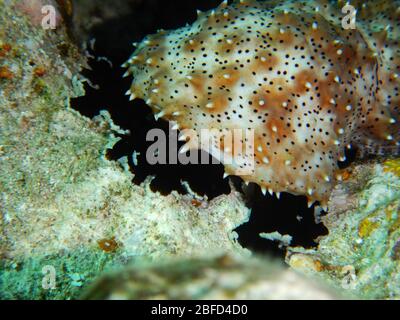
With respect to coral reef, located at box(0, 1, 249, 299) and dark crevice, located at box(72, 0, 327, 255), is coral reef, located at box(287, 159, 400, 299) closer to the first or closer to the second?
dark crevice, located at box(72, 0, 327, 255)

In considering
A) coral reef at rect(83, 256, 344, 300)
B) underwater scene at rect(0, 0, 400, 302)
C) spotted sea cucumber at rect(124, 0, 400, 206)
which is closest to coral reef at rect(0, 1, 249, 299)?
underwater scene at rect(0, 0, 400, 302)

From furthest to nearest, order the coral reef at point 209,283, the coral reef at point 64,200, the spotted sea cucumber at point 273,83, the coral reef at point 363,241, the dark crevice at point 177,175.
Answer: the dark crevice at point 177,175, the spotted sea cucumber at point 273,83, the coral reef at point 363,241, the coral reef at point 64,200, the coral reef at point 209,283

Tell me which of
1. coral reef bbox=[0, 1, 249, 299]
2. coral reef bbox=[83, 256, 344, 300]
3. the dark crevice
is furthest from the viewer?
the dark crevice

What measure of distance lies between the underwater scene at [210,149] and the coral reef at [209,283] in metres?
1.29

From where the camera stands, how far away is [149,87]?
3135mm

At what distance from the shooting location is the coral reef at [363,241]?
8.93ft

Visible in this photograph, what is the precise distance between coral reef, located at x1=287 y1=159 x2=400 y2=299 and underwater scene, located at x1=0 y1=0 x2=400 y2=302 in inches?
0.5

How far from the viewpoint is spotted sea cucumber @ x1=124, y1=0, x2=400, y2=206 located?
2.89m

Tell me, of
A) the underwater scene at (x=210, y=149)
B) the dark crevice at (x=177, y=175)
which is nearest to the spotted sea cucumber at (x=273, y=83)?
the underwater scene at (x=210, y=149)

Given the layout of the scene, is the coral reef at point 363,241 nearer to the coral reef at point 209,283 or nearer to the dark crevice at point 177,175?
the dark crevice at point 177,175

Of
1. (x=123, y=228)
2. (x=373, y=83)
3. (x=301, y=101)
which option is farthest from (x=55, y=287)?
(x=373, y=83)

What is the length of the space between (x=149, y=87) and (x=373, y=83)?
2239 millimetres

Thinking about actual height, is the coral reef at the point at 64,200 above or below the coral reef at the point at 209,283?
above

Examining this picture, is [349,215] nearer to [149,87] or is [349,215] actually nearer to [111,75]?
[149,87]
